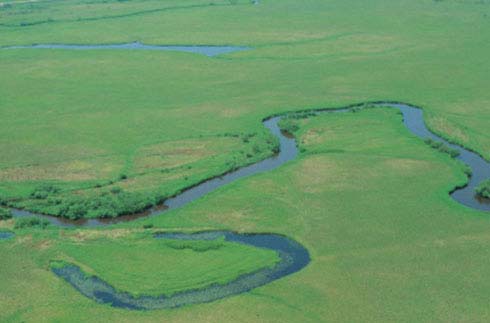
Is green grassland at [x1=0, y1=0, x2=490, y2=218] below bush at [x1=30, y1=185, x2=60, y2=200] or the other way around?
the other way around

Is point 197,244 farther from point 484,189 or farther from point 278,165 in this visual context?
point 484,189

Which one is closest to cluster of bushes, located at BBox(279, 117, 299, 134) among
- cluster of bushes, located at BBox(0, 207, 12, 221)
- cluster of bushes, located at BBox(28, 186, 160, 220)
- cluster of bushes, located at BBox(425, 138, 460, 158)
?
cluster of bushes, located at BBox(425, 138, 460, 158)

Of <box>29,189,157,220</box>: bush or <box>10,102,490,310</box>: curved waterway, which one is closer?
<box>10,102,490,310</box>: curved waterway

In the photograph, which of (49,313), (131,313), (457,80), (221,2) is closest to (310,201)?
(131,313)

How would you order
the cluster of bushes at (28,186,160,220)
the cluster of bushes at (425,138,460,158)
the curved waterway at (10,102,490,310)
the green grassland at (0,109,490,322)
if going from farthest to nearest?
the cluster of bushes at (425,138,460,158)
the cluster of bushes at (28,186,160,220)
the curved waterway at (10,102,490,310)
the green grassland at (0,109,490,322)

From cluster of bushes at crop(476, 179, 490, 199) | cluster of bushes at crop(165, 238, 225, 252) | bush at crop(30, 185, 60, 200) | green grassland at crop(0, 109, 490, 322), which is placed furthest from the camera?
bush at crop(30, 185, 60, 200)

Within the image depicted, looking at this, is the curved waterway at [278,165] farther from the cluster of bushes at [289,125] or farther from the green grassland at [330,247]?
the green grassland at [330,247]

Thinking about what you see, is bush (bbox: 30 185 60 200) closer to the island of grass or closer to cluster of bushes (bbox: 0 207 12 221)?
cluster of bushes (bbox: 0 207 12 221)
